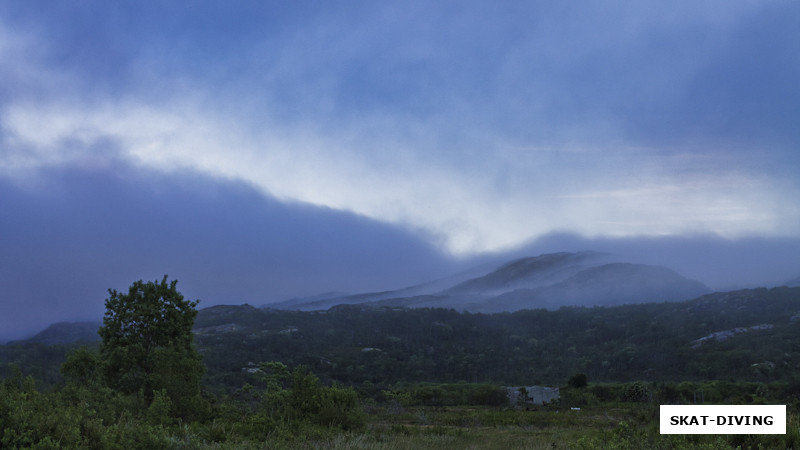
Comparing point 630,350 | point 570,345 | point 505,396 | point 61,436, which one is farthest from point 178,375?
point 570,345

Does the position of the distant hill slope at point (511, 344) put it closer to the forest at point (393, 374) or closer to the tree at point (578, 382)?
the forest at point (393, 374)

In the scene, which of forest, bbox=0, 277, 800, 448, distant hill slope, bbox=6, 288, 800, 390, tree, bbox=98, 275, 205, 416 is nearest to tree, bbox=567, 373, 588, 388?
forest, bbox=0, 277, 800, 448

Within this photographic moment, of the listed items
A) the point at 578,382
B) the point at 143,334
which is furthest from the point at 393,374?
the point at 143,334

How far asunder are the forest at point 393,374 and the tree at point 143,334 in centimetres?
7

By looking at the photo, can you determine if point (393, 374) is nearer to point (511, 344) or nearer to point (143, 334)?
point (511, 344)

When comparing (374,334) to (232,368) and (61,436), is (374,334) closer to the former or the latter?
(232,368)

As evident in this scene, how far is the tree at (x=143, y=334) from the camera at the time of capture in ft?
70.9

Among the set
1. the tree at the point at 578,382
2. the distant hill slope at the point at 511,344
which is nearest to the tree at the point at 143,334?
the distant hill slope at the point at 511,344

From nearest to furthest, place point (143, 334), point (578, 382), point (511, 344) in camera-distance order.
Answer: point (143, 334) < point (578, 382) < point (511, 344)

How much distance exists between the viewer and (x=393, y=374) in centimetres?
8912

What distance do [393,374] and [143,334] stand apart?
70630 mm

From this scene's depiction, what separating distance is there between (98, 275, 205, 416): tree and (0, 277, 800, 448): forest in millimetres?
66

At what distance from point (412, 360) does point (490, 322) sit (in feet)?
170

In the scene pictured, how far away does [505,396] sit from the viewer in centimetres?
4988
